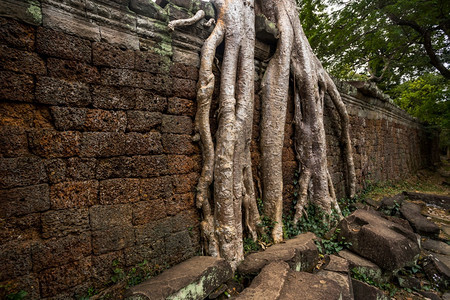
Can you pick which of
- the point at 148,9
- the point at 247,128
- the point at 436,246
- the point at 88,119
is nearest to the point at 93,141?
the point at 88,119

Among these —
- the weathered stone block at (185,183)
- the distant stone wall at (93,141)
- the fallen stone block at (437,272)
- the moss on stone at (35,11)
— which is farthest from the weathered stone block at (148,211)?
the fallen stone block at (437,272)

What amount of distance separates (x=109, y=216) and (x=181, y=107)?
1304 millimetres

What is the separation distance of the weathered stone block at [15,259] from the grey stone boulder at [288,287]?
1577 mm

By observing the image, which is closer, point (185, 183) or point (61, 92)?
point (61, 92)

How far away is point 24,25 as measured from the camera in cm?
163

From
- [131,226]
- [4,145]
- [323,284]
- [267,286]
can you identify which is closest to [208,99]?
[131,226]

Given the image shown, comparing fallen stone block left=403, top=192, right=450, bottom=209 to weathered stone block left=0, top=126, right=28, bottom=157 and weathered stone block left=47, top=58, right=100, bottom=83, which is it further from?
weathered stone block left=0, top=126, right=28, bottom=157

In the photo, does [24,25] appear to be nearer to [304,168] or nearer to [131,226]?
[131,226]

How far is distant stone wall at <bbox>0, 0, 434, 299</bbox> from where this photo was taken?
5.19 ft

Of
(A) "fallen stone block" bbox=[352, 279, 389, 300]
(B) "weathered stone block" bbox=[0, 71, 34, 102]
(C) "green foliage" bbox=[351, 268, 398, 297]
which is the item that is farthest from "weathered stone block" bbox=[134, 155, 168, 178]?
(C) "green foliage" bbox=[351, 268, 398, 297]

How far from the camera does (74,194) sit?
177cm

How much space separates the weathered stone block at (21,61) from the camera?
5.10ft

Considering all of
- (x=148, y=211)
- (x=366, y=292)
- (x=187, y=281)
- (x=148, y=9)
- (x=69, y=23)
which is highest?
(x=148, y=9)

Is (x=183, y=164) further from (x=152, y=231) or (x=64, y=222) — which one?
(x=64, y=222)
